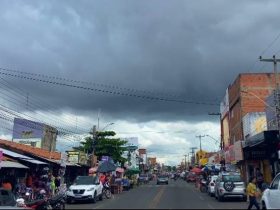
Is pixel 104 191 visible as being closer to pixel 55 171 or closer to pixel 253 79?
pixel 55 171

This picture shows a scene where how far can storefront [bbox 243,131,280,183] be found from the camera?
35656mm

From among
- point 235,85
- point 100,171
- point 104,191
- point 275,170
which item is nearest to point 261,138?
point 275,170

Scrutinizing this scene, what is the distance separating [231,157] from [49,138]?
73.5 feet

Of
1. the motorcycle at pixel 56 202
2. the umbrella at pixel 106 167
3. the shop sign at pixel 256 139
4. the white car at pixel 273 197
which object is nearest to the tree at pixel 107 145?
the umbrella at pixel 106 167

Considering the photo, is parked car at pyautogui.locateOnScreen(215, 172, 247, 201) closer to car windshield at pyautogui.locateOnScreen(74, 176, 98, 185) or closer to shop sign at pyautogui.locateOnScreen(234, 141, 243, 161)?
car windshield at pyautogui.locateOnScreen(74, 176, 98, 185)

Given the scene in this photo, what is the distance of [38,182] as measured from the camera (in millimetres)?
32188

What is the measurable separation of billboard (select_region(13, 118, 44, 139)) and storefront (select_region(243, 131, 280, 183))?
23.8 metres

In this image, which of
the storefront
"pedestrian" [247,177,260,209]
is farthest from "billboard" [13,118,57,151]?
"pedestrian" [247,177,260,209]

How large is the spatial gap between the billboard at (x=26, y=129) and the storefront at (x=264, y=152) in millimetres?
23829

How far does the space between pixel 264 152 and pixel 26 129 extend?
2858cm

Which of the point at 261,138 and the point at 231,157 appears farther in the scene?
the point at 231,157

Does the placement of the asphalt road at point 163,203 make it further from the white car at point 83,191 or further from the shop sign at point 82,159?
the shop sign at point 82,159

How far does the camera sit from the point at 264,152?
42688mm

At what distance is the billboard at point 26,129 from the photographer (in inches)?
2223
